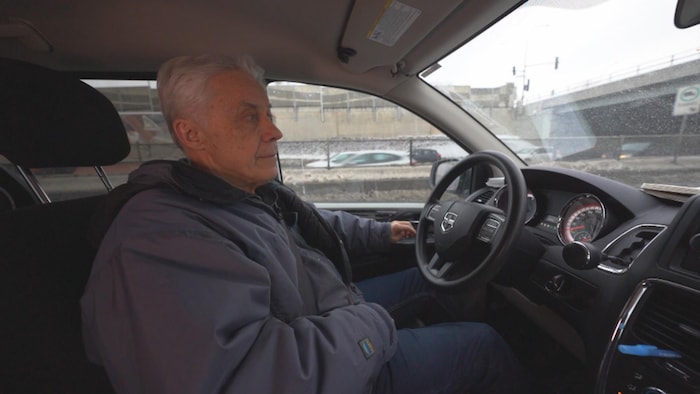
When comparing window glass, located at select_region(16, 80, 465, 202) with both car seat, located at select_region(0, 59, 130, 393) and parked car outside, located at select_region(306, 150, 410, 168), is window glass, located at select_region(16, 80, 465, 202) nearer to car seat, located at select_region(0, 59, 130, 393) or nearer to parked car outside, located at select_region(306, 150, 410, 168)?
parked car outside, located at select_region(306, 150, 410, 168)

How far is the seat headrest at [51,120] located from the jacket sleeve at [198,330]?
71cm

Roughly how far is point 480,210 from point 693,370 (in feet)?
2.31

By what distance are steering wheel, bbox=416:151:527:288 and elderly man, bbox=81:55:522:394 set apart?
0.76 feet

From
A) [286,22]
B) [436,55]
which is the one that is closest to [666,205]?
[436,55]

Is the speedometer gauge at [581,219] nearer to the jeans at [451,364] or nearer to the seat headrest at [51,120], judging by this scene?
the jeans at [451,364]

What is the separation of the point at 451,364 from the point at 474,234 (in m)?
0.47

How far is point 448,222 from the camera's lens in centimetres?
141

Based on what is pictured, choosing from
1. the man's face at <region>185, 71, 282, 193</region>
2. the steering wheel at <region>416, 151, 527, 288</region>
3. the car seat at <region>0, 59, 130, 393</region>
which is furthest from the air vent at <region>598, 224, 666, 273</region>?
the car seat at <region>0, 59, 130, 393</region>

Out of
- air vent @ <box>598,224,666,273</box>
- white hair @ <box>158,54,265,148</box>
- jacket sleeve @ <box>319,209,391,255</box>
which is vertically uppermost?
white hair @ <box>158,54,265,148</box>

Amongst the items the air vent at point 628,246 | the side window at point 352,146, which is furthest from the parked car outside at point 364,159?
the air vent at point 628,246

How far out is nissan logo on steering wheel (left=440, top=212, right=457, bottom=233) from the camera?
1382mm

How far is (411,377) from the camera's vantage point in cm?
109

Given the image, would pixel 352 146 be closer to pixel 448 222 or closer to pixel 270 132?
pixel 448 222

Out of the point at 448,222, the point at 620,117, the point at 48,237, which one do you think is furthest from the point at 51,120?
the point at 620,117
